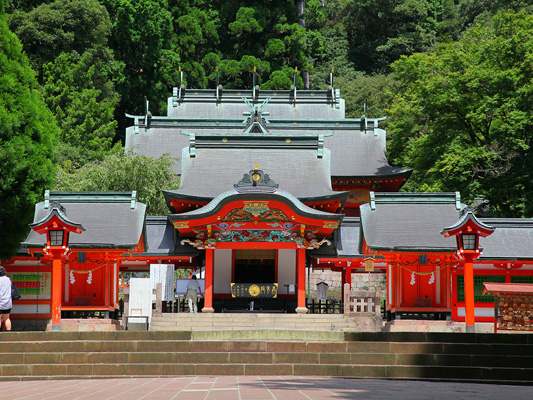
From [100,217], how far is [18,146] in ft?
10.1

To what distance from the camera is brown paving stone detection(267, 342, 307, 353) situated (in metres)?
14.3

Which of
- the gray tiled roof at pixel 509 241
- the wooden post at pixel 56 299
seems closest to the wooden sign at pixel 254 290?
the gray tiled roof at pixel 509 241

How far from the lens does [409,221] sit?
2200 centimetres

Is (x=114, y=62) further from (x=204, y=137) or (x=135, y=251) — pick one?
(x=135, y=251)

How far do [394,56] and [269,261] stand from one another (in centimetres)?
4062

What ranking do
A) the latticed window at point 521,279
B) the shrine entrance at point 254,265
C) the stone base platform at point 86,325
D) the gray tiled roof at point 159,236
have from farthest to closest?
the shrine entrance at point 254,265, the gray tiled roof at point 159,236, the latticed window at point 521,279, the stone base platform at point 86,325

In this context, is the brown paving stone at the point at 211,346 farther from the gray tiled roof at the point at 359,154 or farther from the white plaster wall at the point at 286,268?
the gray tiled roof at the point at 359,154

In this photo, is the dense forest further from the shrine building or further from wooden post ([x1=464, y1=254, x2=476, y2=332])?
wooden post ([x1=464, y1=254, x2=476, y2=332])

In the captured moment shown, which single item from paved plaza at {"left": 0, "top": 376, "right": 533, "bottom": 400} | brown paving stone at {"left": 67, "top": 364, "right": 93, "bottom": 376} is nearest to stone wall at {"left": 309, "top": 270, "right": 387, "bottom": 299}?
brown paving stone at {"left": 67, "top": 364, "right": 93, "bottom": 376}

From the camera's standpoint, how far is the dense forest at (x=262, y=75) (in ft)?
74.6

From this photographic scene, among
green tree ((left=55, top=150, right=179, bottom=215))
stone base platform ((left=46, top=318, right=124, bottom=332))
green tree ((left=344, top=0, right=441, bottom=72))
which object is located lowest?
stone base platform ((left=46, top=318, right=124, bottom=332))

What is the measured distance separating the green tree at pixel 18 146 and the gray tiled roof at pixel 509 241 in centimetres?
1297

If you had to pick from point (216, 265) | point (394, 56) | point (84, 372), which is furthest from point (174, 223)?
point (394, 56)

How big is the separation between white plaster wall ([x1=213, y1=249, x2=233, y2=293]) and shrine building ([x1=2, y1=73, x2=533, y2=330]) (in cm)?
3
